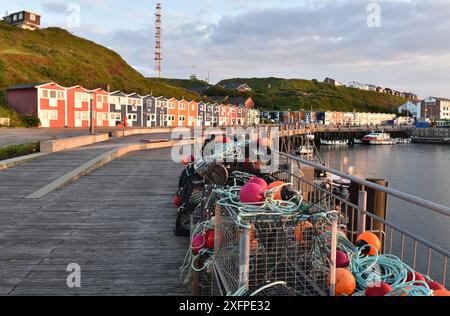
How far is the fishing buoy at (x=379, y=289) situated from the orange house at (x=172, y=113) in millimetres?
59661

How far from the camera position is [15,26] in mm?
99188

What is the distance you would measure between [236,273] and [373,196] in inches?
202

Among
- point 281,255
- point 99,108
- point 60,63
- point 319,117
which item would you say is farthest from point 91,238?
point 319,117

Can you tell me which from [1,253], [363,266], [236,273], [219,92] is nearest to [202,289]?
[236,273]

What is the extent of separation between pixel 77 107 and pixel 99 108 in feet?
12.7

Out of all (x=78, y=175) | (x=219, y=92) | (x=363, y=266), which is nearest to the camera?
(x=363, y=266)

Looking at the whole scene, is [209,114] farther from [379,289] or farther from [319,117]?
[379,289]

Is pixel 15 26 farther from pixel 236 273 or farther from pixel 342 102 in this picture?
pixel 342 102

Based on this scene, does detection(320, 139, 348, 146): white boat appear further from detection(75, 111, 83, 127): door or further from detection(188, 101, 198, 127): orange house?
detection(75, 111, 83, 127): door

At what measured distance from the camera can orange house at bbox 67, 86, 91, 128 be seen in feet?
148

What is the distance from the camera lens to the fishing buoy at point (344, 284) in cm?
324

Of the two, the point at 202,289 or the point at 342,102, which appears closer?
the point at 202,289

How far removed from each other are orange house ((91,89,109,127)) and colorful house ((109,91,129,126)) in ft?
2.56

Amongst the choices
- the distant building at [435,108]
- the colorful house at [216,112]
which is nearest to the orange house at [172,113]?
the colorful house at [216,112]
